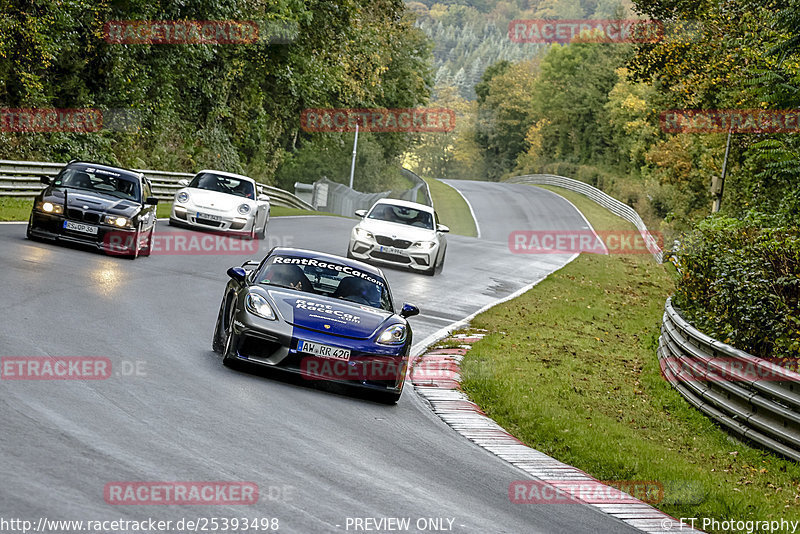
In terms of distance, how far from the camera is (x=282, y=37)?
4100 centimetres

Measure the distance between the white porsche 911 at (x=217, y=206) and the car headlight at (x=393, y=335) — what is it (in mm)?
14739

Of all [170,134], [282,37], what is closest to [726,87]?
[282,37]

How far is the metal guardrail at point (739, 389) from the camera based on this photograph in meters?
9.19

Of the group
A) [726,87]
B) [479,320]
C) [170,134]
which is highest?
[726,87]

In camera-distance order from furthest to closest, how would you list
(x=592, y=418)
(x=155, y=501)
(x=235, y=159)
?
(x=235, y=159) < (x=592, y=418) < (x=155, y=501)

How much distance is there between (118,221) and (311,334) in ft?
29.1

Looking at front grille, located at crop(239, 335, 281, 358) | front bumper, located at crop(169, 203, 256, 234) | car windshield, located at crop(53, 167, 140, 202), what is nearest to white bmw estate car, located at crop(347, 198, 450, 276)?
front bumper, located at crop(169, 203, 256, 234)

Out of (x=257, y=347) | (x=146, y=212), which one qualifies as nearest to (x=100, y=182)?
(x=146, y=212)

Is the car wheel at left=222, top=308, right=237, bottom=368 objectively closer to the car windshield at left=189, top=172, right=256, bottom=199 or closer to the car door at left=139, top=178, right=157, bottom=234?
the car door at left=139, top=178, right=157, bottom=234

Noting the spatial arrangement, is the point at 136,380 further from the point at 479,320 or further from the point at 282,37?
the point at 282,37

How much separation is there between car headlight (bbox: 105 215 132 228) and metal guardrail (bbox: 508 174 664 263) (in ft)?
81.7

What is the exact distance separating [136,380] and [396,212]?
620 inches

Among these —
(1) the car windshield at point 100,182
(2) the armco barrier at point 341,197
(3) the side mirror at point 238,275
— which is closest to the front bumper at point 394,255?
(1) the car windshield at point 100,182

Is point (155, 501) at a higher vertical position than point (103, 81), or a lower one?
lower
